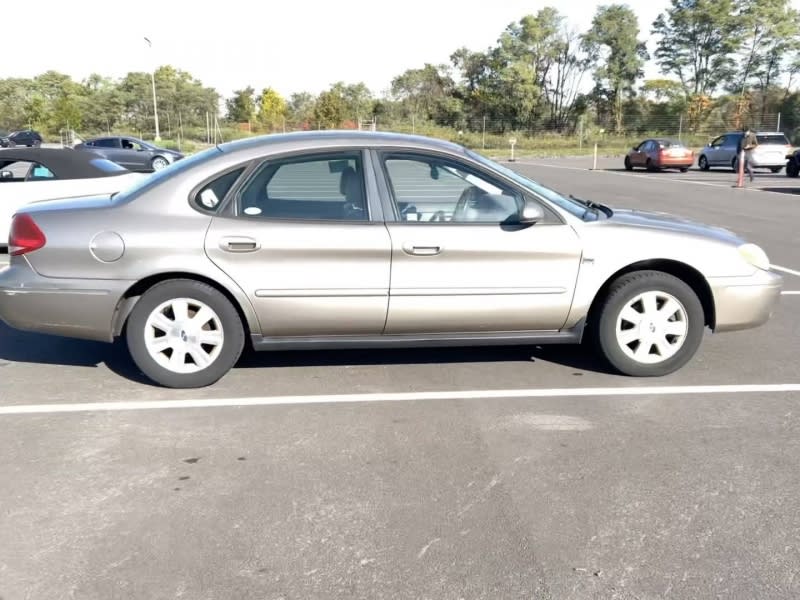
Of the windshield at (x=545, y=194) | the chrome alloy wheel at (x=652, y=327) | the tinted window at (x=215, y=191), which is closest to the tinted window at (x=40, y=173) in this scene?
the tinted window at (x=215, y=191)

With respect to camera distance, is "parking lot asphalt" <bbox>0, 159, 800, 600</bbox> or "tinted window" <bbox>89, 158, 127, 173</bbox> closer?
"parking lot asphalt" <bbox>0, 159, 800, 600</bbox>

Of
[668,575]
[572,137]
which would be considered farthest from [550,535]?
[572,137]

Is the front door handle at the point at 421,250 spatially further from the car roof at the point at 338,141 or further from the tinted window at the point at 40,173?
the tinted window at the point at 40,173

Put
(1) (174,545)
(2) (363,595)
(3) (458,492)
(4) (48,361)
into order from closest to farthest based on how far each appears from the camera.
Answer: (2) (363,595), (1) (174,545), (3) (458,492), (4) (48,361)

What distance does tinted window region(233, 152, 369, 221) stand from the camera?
16.0 ft

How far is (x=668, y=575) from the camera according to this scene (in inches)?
113

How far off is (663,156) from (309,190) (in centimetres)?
2743

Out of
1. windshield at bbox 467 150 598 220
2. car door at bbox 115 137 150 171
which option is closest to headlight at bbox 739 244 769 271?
windshield at bbox 467 150 598 220

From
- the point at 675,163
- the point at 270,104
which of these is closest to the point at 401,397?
the point at 675,163

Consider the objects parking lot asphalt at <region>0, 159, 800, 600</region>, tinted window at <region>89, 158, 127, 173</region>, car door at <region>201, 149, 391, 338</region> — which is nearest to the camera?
parking lot asphalt at <region>0, 159, 800, 600</region>

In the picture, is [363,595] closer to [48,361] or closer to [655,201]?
[48,361]

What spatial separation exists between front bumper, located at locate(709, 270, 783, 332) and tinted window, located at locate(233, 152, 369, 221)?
2.38m

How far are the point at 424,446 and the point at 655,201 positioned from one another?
14806 mm

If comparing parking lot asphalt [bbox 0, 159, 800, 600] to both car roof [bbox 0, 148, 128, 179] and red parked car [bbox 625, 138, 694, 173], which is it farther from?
red parked car [bbox 625, 138, 694, 173]
